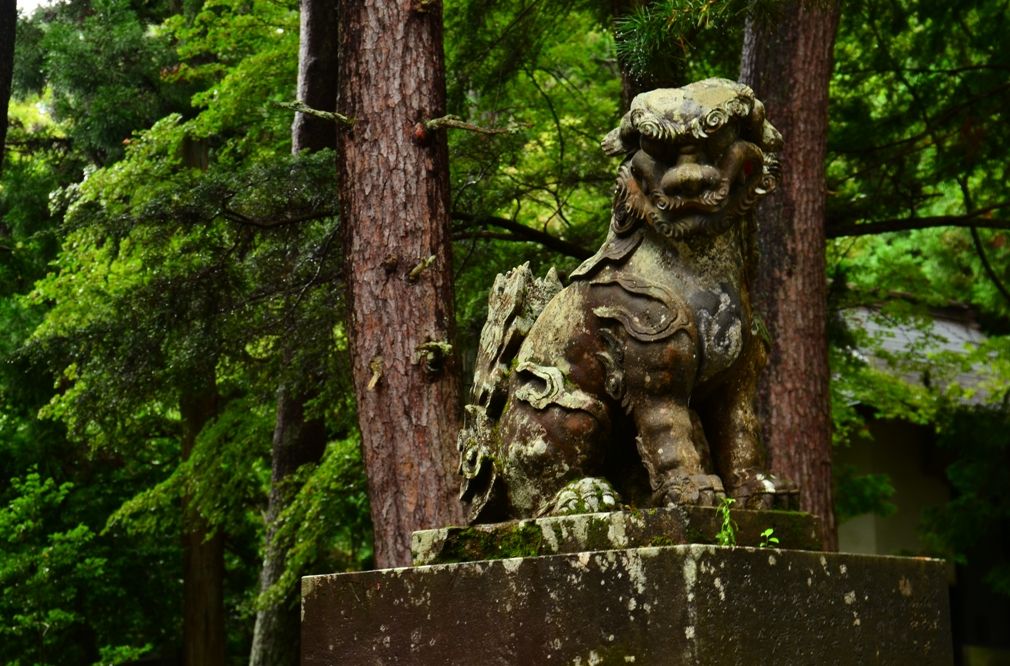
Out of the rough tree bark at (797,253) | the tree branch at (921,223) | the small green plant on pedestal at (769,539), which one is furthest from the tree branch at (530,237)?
the small green plant on pedestal at (769,539)

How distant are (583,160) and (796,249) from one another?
287 centimetres

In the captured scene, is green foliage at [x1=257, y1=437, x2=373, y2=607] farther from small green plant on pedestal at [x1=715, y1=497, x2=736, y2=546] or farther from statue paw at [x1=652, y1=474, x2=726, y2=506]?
small green plant on pedestal at [x1=715, y1=497, x2=736, y2=546]

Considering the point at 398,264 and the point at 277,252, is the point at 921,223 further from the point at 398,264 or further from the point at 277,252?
the point at 277,252

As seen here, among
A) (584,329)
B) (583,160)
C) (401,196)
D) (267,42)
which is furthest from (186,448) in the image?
(584,329)

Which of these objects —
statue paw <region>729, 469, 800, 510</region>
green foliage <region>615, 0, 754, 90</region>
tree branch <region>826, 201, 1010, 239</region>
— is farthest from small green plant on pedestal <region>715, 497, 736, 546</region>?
tree branch <region>826, 201, 1010, 239</region>

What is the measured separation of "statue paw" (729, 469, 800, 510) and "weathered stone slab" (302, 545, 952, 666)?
10.2 inches

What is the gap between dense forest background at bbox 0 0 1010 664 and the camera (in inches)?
379

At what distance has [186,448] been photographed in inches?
562

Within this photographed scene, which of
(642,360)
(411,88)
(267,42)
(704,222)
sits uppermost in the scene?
(267,42)

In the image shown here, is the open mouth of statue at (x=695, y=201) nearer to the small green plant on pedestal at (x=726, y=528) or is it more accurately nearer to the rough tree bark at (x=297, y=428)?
the small green plant on pedestal at (x=726, y=528)

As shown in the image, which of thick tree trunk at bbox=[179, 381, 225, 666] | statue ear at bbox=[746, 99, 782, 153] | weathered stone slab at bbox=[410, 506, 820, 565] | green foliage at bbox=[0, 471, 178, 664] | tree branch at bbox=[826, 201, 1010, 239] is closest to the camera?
weathered stone slab at bbox=[410, 506, 820, 565]

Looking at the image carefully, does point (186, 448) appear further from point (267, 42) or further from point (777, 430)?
point (777, 430)

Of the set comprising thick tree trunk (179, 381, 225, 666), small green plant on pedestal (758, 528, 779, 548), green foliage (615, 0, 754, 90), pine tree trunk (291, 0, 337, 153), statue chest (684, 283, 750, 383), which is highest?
pine tree trunk (291, 0, 337, 153)

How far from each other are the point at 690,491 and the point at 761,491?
0.93 ft
